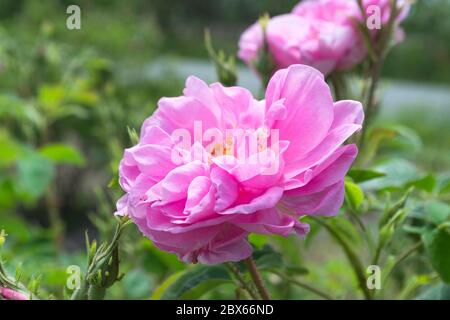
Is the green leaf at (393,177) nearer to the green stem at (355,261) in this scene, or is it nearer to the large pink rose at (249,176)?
the green stem at (355,261)

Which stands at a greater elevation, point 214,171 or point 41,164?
point 214,171

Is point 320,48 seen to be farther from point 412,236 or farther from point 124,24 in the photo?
point 124,24

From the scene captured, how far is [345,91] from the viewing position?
A: 2.04ft

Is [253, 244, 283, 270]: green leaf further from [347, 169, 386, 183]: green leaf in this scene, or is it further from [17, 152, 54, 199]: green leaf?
[17, 152, 54, 199]: green leaf

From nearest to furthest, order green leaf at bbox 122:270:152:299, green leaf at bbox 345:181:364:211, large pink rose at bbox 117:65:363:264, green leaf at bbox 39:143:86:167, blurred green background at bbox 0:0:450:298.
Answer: large pink rose at bbox 117:65:363:264, green leaf at bbox 345:181:364:211, green leaf at bbox 122:270:152:299, blurred green background at bbox 0:0:450:298, green leaf at bbox 39:143:86:167

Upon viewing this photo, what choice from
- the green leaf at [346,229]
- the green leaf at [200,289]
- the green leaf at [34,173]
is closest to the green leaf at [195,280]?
the green leaf at [200,289]

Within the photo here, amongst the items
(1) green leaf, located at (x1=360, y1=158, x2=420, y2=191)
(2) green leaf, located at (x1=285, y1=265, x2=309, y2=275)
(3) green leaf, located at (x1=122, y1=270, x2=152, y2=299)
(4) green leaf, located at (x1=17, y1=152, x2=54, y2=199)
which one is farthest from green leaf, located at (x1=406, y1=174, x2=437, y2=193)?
(4) green leaf, located at (x1=17, y1=152, x2=54, y2=199)

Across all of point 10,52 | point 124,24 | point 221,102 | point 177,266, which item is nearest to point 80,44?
point 124,24

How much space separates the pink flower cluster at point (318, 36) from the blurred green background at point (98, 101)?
0.08 m

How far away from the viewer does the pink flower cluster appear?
593 millimetres

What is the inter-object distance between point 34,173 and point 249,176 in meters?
0.67

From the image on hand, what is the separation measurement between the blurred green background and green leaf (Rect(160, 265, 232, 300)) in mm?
94

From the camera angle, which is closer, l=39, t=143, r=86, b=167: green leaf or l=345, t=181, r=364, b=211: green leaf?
l=345, t=181, r=364, b=211: green leaf
